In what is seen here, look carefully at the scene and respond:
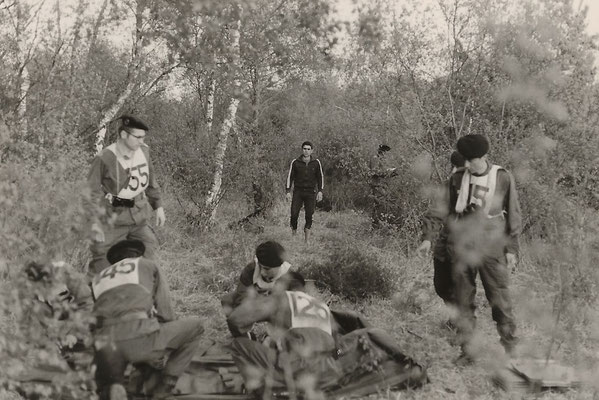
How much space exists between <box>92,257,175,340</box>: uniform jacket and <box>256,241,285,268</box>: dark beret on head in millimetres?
782

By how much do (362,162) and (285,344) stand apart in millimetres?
7871

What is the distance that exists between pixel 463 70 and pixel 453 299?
4.21 meters

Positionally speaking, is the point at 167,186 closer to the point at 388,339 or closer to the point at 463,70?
the point at 463,70

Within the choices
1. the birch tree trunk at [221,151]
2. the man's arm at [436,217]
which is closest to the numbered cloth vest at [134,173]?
the man's arm at [436,217]

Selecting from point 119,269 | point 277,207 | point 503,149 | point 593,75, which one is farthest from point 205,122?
point 119,269

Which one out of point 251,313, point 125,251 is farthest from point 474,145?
point 125,251

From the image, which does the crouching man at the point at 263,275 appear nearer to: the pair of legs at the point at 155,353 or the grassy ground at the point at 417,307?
the pair of legs at the point at 155,353

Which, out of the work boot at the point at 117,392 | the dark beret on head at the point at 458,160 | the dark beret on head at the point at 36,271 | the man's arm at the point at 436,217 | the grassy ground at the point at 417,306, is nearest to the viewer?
the dark beret on head at the point at 36,271

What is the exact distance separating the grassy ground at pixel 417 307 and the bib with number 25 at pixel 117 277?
6.14 ft

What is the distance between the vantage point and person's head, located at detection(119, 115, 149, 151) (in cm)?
509

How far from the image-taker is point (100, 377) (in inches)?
147

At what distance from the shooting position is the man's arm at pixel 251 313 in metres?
3.95

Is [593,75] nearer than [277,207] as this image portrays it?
Yes

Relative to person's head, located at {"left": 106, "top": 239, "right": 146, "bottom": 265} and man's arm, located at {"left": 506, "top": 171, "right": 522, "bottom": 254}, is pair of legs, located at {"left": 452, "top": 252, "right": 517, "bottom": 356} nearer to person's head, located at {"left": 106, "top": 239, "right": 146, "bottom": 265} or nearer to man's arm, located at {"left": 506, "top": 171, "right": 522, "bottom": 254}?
man's arm, located at {"left": 506, "top": 171, "right": 522, "bottom": 254}
